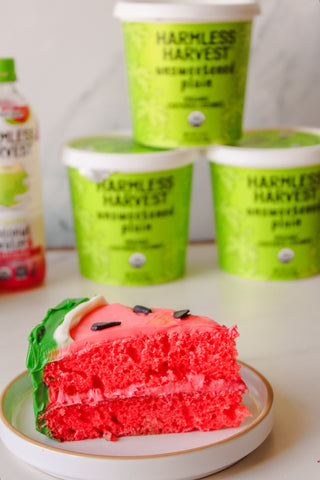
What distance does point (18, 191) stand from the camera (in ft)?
3.72

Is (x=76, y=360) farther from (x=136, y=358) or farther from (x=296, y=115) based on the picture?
(x=296, y=115)

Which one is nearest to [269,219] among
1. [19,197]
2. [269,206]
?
[269,206]

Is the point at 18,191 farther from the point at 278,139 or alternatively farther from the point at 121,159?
the point at 278,139

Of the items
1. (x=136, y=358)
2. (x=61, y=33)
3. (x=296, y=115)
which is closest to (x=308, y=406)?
(x=136, y=358)

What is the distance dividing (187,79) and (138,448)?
0.61m

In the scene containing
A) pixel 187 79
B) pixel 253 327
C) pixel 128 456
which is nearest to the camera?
pixel 128 456

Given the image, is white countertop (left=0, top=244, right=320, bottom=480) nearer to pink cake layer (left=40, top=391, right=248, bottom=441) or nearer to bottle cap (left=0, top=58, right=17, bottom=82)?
pink cake layer (left=40, top=391, right=248, bottom=441)

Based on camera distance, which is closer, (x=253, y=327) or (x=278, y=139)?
(x=253, y=327)

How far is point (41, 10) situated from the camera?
1.31m

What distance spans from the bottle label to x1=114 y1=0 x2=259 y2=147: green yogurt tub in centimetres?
18

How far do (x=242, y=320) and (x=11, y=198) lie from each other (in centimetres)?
40

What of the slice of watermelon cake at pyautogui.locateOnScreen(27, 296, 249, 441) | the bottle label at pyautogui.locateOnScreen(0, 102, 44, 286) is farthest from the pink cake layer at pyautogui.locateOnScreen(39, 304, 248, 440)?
the bottle label at pyautogui.locateOnScreen(0, 102, 44, 286)

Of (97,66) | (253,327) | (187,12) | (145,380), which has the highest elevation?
(187,12)

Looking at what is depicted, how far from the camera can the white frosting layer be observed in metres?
0.70
